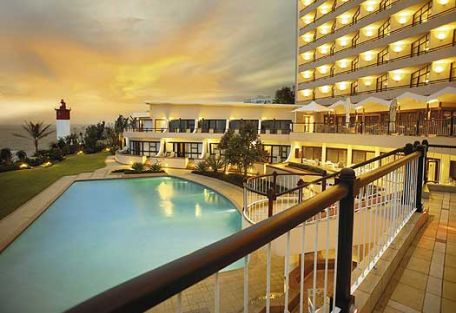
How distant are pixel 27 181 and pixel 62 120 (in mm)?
24303

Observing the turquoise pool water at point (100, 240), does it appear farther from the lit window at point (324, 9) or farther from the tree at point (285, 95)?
the tree at point (285, 95)

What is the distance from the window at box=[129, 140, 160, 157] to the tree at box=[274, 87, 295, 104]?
2196 cm

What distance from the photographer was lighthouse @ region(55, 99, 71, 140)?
41281 millimetres

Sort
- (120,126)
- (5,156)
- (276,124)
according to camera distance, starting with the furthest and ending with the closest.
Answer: (120,126)
(276,124)
(5,156)

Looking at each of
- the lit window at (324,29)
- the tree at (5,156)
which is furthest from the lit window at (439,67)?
the tree at (5,156)

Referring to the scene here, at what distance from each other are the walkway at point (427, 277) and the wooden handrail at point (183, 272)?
2.04 metres

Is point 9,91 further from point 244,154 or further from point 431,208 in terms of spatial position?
point 431,208

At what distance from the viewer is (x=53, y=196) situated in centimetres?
1700

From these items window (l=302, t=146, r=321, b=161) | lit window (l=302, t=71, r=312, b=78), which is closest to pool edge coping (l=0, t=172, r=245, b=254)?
window (l=302, t=146, r=321, b=161)

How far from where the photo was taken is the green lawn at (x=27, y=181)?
15420 millimetres

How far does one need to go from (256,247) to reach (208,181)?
2025 cm

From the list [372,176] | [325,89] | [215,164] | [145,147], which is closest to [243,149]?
[215,164]

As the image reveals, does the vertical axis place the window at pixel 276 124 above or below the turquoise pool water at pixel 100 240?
above

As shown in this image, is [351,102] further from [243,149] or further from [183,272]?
[183,272]
